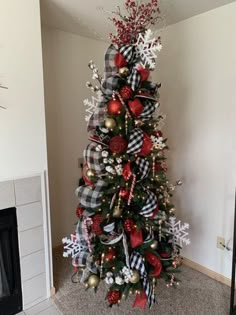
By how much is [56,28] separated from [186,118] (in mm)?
1485

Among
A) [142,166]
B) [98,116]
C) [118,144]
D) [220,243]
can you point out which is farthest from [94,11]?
[220,243]

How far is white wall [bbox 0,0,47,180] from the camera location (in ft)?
5.07

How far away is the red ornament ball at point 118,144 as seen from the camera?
1.35 metres

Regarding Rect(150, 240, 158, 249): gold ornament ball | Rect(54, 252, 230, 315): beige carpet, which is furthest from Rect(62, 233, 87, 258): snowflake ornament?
Rect(54, 252, 230, 315): beige carpet

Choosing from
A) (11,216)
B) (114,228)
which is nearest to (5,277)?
(11,216)

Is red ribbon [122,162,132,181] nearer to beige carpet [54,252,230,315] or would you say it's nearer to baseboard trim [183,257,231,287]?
beige carpet [54,252,230,315]

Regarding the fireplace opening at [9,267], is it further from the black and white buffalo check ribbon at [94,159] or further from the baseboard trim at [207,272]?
the baseboard trim at [207,272]

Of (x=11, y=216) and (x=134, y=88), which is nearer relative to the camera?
(x=134, y=88)

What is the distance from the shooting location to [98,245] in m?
1.49

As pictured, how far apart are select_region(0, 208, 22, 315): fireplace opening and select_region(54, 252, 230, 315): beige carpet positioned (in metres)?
0.33

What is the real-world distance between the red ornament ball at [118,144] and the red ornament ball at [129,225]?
16.3 inches

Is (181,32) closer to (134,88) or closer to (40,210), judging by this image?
(134,88)

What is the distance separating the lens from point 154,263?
57.4 inches

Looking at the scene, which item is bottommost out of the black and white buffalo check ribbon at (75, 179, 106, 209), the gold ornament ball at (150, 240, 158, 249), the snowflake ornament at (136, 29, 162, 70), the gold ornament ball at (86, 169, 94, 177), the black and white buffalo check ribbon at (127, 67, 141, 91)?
the gold ornament ball at (150, 240, 158, 249)
